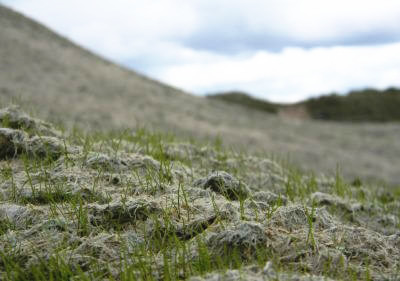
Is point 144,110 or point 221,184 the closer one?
point 221,184

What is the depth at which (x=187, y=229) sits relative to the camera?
3592mm

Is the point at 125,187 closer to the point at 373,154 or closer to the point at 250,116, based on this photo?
the point at 373,154

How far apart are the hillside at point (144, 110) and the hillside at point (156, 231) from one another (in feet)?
37.7

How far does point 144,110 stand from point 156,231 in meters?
17.6

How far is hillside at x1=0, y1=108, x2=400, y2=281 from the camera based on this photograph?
3.14 metres

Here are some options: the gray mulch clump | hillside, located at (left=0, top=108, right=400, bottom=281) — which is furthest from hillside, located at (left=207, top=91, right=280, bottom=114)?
hillside, located at (left=0, top=108, right=400, bottom=281)

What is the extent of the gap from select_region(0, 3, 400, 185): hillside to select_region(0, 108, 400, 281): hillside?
11492 mm

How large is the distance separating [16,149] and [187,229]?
2536 mm

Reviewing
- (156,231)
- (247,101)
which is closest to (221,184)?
(156,231)

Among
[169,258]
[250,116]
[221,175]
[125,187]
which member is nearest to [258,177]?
[221,175]

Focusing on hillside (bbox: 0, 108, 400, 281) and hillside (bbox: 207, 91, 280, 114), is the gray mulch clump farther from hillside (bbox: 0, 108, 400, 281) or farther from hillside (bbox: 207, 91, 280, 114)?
hillside (bbox: 207, 91, 280, 114)

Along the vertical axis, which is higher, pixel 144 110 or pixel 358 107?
pixel 358 107

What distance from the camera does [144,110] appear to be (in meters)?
21.0

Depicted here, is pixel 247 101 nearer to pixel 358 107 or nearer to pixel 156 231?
pixel 358 107
